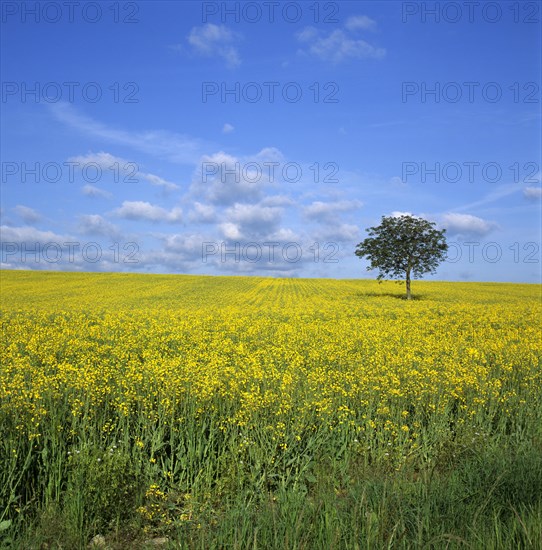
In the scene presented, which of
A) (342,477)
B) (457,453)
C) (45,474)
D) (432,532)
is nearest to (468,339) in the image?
(457,453)

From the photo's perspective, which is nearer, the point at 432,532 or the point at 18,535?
the point at 432,532

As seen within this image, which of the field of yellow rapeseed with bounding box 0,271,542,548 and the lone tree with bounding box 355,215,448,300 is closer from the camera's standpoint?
the field of yellow rapeseed with bounding box 0,271,542,548

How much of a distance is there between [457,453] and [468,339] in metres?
10.9

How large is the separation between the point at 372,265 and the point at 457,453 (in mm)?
44486

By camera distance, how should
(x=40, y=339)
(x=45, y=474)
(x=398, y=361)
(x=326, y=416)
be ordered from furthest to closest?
(x=40, y=339) < (x=398, y=361) < (x=326, y=416) < (x=45, y=474)

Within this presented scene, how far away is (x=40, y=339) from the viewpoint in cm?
1416

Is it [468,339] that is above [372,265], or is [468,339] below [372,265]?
below

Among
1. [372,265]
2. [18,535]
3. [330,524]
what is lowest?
[18,535]

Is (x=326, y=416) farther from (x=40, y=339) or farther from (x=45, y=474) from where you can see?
(x=40, y=339)

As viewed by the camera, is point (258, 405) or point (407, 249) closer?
point (258, 405)

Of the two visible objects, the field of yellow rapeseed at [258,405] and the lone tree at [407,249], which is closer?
the field of yellow rapeseed at [258,405]

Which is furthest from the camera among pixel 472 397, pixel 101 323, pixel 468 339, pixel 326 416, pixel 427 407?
pixel 101 323

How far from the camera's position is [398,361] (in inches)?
400

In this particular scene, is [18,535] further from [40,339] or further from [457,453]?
[40,339]
